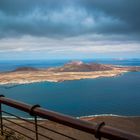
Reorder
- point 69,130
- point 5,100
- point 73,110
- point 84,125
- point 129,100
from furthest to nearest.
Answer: point 129,100, point 73,110, point 69,130, point 5,100, point 84,125

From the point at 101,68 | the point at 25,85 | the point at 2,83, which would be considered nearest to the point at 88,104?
the point at 25,85

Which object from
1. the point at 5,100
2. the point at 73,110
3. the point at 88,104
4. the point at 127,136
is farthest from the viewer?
the point at 88,104

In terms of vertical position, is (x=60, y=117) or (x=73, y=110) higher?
(x=60, y=117)

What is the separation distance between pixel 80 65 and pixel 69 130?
150229 mm

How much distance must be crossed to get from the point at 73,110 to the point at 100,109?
5228 mm

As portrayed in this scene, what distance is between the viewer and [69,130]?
23.2 m

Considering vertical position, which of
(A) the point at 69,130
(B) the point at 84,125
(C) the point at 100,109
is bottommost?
(C) the point at 100,109

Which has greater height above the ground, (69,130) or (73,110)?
(69,130)

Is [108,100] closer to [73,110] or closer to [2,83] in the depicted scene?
[73,110]

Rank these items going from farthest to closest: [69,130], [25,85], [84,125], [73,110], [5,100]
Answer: [25,85] → [73,110] → [69,130] → [5,100] → [84,125]

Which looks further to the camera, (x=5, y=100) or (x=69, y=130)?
(x=69, y=130)

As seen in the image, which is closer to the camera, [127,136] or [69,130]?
[127,136]

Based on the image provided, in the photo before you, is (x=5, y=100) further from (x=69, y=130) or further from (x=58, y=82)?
(x=58, y=82)

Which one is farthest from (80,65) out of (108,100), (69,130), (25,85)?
(69,130)
